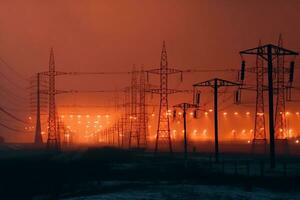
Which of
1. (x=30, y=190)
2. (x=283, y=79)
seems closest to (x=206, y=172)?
(x=30, y=190)

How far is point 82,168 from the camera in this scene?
61344mm

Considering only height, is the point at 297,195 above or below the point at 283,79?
below

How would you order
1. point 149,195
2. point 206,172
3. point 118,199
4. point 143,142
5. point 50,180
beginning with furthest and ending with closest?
point 143,142
point 206,172
point 50,180
point 149,195
point 118,199

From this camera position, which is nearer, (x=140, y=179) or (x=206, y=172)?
(x=140, y=179)

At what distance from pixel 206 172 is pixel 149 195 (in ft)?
60.2

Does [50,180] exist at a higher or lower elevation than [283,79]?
lower

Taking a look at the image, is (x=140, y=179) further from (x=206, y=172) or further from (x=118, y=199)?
(x=118, y=199)

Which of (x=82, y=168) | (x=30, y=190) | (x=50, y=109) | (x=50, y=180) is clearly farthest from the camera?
(x=50, y=109)

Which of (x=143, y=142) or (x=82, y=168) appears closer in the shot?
(x=82, y=168)

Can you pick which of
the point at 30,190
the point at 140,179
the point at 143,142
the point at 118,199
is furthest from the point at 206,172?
the point at 143,142

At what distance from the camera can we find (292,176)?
48844 millimetres

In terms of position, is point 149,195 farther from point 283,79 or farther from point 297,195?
point 283,79

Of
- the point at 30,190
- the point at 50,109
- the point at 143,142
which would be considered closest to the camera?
the point at 30,190

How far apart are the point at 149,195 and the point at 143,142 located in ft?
299
